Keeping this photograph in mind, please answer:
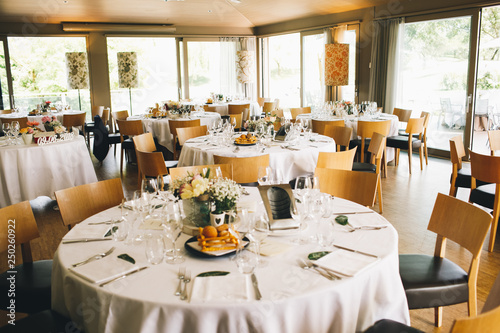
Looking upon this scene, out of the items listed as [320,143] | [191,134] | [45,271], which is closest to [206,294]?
[45,271]

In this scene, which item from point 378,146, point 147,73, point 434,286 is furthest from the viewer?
point 147,73

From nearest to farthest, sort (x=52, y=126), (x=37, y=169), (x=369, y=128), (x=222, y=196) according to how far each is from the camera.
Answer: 1. (x=222, y=196)
2. (x=37, y=169)
3. (x=52, y=126)
4. (x=369, y=128)

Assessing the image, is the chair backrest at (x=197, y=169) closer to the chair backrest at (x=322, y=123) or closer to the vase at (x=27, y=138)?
the vase at (x=27, y=138)

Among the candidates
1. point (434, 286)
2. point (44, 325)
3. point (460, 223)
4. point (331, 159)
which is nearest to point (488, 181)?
point (331, 159)

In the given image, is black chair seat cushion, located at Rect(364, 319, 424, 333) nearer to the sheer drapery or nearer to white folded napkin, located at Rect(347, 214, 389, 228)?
white folded napkin, located at Rect(347, 214, 389, 228)

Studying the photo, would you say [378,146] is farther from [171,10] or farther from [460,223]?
[171,10]

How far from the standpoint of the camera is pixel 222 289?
1626 mm

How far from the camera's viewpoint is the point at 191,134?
6.19 m

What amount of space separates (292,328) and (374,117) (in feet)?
20.4

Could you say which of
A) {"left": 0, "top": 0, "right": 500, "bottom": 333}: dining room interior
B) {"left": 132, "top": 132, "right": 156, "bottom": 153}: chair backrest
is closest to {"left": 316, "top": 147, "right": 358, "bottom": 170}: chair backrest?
{"left": 0, "top": 0, "right": 500, "bottom": 333}: dining room interior

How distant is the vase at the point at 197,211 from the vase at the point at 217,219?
34 millimetres

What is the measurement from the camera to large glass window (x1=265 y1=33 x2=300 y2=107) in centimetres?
1303

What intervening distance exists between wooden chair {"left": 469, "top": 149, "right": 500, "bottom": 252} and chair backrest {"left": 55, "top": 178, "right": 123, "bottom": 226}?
10.5 feet

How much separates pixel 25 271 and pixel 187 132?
385 centimetres
